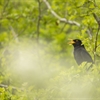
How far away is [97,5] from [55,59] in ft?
24.7

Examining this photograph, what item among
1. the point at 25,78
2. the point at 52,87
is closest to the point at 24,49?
the point at 25,78

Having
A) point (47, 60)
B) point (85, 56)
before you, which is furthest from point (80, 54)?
point (47, 60)

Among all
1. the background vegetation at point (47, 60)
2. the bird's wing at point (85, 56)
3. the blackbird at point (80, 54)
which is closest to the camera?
the background vegetation at point (47, 60)

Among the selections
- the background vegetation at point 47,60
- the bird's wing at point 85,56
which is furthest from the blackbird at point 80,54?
the background vegetation at point 47,60

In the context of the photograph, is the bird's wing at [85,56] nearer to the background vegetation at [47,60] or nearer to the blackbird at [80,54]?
the blackbird at [80,54]

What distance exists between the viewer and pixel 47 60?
43.3 ft

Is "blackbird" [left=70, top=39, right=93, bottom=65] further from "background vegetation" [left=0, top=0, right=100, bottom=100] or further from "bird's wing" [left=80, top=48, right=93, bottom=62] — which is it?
"background vegetation" [left=0, top=0, right=100, bottom=100]

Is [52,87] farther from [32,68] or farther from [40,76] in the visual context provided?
[32,68]

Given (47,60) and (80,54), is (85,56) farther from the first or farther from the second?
(47,60)

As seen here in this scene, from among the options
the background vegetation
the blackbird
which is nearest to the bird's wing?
the blackbird

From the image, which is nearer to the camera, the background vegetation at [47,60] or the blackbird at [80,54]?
the background vegetation at [47,60]

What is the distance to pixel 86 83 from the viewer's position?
20.1ft

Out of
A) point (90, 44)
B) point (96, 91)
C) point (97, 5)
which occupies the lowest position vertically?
point (96, 91)

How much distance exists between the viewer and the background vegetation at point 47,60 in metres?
6.27
